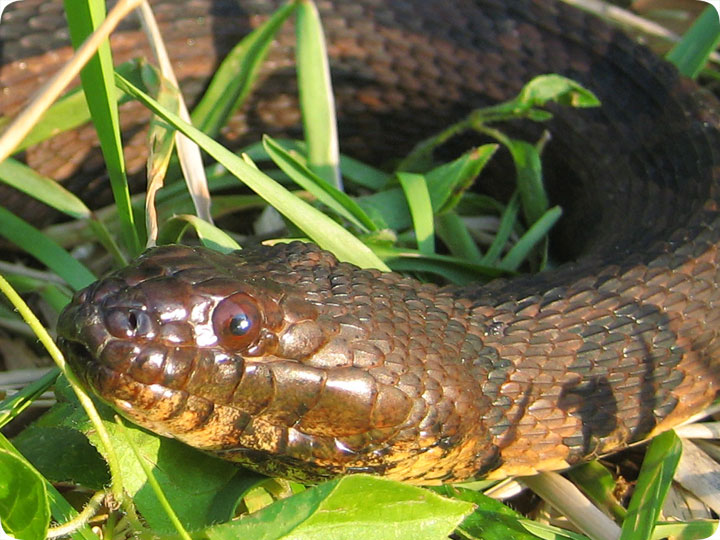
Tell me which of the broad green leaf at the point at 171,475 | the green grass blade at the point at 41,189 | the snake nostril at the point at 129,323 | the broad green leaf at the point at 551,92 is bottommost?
the green grass blade at the point at 41,189

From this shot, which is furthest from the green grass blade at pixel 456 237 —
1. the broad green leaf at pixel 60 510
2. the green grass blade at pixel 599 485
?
the broad green leaf at pixel 60 510

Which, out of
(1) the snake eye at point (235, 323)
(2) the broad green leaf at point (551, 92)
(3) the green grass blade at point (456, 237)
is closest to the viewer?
(1) the snake eye at point (235, 323)

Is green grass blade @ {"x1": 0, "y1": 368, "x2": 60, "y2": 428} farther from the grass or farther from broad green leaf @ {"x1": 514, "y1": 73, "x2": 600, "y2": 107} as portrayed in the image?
broad green leaf @ {"x1": 514, "y1": 73, "x2": 600, "y2": 107}

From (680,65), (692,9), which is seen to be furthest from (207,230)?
(692,9)

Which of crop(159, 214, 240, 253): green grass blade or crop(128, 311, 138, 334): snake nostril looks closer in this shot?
crop(128, 311, 138, 334): snake nostril

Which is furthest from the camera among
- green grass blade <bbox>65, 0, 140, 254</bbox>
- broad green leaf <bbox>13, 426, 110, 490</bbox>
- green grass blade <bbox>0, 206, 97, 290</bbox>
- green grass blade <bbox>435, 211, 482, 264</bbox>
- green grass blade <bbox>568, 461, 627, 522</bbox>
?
green grass blade <bbox>435, 211, 482, 264</bbox>

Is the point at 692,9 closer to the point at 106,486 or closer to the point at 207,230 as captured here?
the point at 207,230

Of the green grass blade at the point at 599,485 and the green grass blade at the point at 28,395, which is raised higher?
the green grass blade at the point at 599,485

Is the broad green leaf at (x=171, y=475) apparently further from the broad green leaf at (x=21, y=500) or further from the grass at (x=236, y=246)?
the broad green leaf at (x=21, y=500)

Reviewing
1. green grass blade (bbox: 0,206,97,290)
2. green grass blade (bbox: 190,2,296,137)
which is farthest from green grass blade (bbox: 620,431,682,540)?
green grass blade (bbox: 190,2,296,137)
